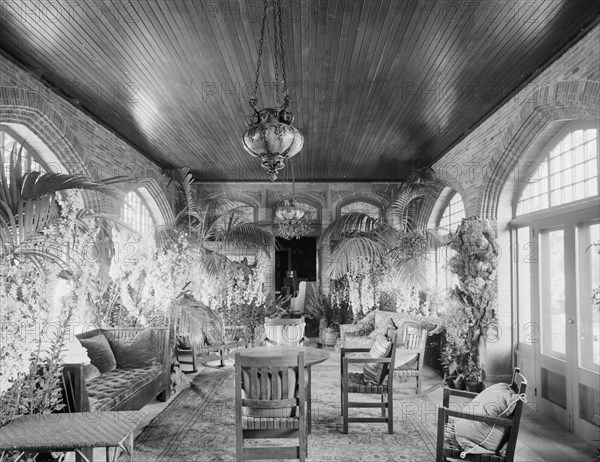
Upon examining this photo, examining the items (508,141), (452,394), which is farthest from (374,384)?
(508,141)

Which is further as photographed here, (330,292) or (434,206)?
(330,292)

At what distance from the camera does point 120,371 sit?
201 inches

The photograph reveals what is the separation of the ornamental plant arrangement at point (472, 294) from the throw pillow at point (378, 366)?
1315 mm

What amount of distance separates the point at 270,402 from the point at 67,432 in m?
1.35

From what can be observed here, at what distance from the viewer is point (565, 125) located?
191 inches

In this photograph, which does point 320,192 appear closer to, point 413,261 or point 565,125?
point 413,261

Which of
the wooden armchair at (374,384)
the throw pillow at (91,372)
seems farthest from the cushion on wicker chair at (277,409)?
the throw pillow at (91,372)

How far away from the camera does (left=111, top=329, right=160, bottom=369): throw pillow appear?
5363mm

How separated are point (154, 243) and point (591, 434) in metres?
5.68

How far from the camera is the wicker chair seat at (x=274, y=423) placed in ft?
11.3

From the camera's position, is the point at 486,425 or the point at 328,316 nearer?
the point at 486,425

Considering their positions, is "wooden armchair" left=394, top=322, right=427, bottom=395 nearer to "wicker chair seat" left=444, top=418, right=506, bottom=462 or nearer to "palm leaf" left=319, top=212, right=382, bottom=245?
"wicker chair seat" left=444, top=418, right=506, bottom=462

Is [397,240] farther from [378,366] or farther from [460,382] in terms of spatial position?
[378,366]

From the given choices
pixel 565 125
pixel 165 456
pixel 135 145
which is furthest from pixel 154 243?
pixel 565 125
